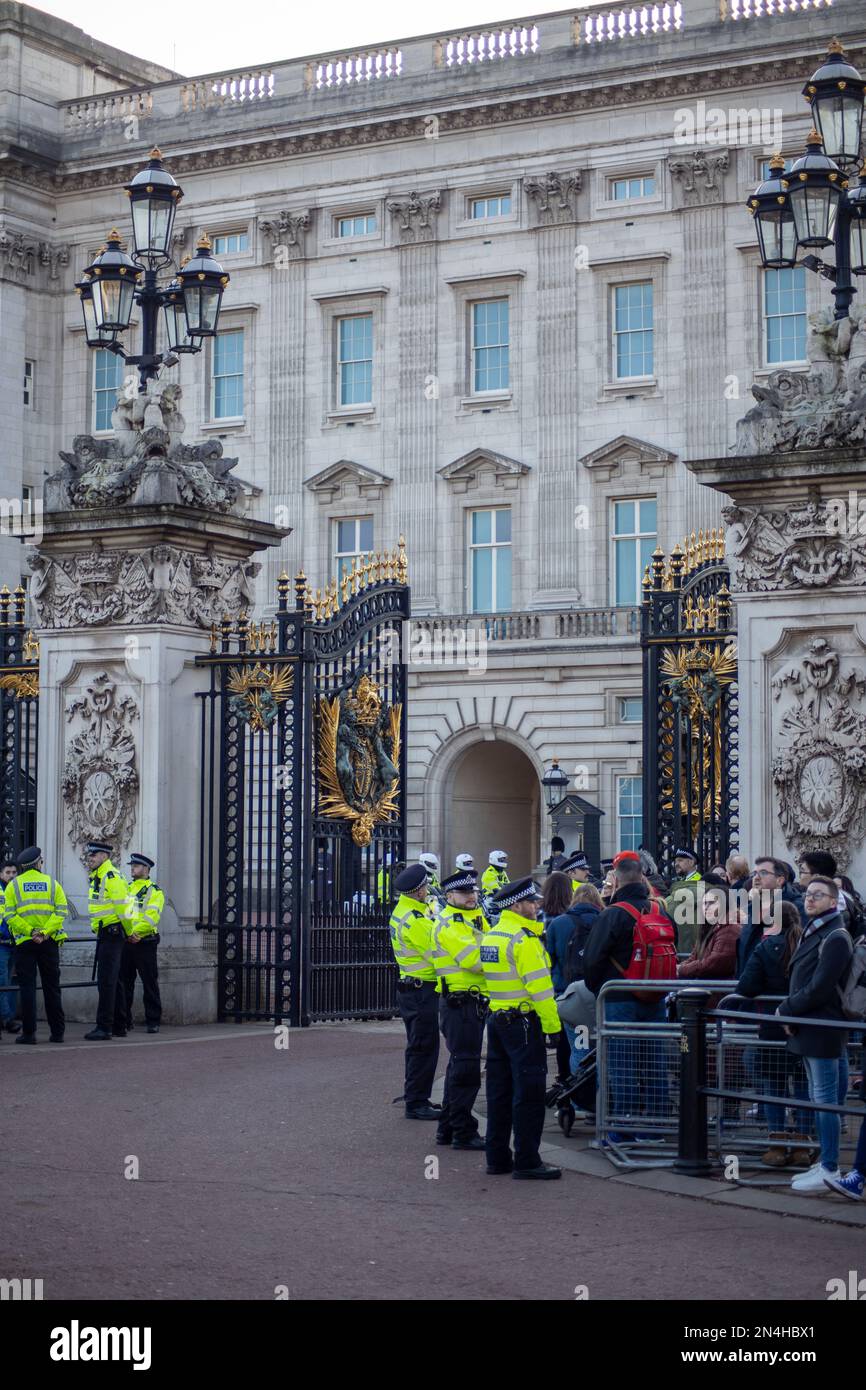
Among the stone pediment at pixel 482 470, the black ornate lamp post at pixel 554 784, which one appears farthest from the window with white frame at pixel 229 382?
the black ornate lamp post at pixel 554 784

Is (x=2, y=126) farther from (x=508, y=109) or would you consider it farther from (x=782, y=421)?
(x=782, y=421)

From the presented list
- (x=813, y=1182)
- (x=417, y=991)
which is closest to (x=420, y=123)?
(x=417, y=991)

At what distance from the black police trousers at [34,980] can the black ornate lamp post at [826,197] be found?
8.02 meters

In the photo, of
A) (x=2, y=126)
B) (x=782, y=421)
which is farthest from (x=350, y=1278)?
(x=2, y=126)

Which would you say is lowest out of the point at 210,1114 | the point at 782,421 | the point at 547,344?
the point at 210,1114

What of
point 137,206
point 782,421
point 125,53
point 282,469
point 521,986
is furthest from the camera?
point 125,53

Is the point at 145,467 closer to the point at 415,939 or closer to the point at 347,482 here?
the point at 415,939

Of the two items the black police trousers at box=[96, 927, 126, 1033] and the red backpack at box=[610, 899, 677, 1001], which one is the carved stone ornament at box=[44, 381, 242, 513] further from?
the red backpack at box=[610, 899, 677, 1001]

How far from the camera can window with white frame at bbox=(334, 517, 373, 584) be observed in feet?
152

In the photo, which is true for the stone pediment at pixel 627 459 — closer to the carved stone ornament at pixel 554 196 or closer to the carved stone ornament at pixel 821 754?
the carved stone ornament at pixel 554 196

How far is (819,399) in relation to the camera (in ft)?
49.2

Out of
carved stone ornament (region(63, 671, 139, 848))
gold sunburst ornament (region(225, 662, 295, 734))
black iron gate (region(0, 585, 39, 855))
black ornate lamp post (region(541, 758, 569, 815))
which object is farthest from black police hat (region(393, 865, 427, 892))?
black ornate lamp post (region(541, 758, 569, 815))

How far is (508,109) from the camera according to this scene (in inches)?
1772

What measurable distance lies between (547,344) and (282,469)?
6962 mm
